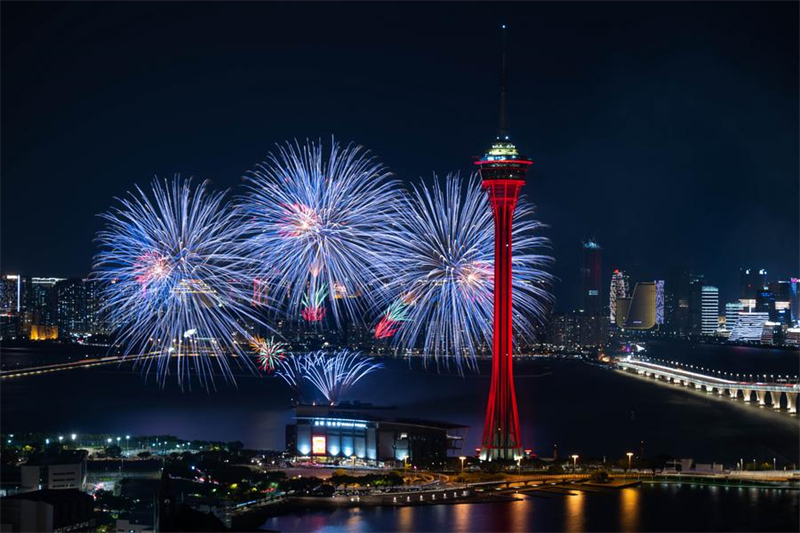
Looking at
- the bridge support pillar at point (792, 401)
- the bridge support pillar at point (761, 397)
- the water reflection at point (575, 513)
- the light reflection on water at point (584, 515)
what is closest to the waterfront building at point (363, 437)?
the light reflection on water at point (584, 515)

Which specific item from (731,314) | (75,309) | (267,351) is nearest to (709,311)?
(731,314)

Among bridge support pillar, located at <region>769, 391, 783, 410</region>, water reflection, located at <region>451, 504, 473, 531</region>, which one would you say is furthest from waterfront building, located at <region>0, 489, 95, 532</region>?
bridge support pillar, located at <region>769, 391, 783, 410</region>

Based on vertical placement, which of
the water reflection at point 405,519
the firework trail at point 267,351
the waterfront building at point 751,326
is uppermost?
the waterfront building at point 751,326

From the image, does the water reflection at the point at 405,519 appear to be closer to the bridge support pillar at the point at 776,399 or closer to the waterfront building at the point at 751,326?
the bridge support pillar at the point at 776,399

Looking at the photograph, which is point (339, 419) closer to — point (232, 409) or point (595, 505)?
point (595, 505)

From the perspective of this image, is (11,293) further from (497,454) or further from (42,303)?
(497,454)
